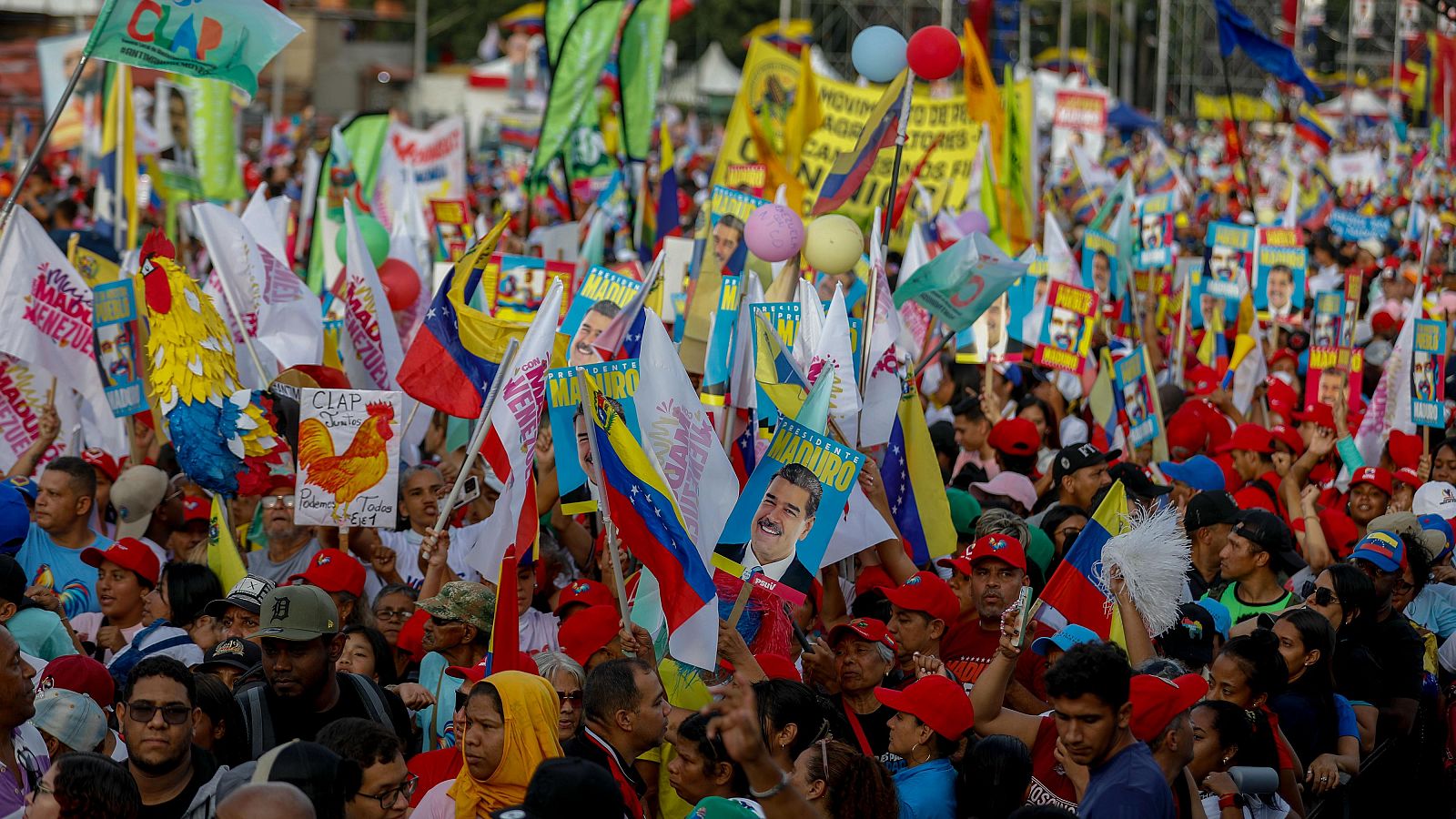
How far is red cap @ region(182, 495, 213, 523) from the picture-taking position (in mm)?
7199

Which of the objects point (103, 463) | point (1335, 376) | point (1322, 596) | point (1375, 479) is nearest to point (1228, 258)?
point (1335, 376)

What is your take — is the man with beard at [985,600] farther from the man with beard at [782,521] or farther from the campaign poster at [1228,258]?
the campaign poster at [1228,258]

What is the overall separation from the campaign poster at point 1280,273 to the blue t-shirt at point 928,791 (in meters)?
7.92

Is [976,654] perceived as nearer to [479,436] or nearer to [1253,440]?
[479,436]

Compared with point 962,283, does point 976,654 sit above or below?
below

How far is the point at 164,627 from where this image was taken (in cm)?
575

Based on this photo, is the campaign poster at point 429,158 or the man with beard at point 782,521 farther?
the campaign poster at point 429,158

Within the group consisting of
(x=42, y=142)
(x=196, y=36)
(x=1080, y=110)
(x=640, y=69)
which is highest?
(x=196, y=36)

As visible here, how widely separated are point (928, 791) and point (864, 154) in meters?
5.31

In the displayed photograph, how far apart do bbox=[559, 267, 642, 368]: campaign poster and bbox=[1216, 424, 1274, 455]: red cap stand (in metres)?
3.00

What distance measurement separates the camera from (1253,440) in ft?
27.4

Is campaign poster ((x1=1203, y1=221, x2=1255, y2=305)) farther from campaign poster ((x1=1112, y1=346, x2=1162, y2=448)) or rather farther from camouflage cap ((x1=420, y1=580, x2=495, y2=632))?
camouflage cap ((x1=420, y1=580, x2=495, y2=632))

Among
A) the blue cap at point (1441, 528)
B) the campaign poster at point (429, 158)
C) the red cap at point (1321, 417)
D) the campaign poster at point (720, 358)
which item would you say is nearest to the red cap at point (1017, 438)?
the red cap at point (1321, 417)

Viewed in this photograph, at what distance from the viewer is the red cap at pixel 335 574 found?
5.98m
